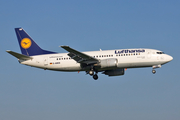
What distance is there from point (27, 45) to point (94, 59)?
13437 mm

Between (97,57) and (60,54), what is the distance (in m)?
6.49

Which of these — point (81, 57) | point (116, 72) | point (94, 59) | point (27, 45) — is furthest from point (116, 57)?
point (27, 45)

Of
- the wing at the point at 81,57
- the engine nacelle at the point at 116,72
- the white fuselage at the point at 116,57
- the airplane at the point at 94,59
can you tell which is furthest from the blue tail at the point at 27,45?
the engine nacelle at the point at 116,72

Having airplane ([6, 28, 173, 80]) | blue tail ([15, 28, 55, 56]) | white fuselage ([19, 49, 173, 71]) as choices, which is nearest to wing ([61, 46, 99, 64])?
airplane ([6, 28, 173, 80])

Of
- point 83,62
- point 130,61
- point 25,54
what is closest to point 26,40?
point 25,54

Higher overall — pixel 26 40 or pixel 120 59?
pixel 26 40

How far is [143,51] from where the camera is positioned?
4831 cm

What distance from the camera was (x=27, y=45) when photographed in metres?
53.8

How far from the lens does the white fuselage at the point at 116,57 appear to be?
156ft

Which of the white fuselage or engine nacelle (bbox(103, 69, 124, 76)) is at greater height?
the white fuselage

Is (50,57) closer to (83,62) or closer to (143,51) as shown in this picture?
(83,62)

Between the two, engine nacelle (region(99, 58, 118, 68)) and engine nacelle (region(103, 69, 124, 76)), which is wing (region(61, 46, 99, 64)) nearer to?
engine nacelle (region(99, 58, 118, 68))

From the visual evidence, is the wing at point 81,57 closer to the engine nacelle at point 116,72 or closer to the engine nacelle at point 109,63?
the engine nacelle at point 109,63

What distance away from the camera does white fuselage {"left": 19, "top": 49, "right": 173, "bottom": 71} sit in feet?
156
